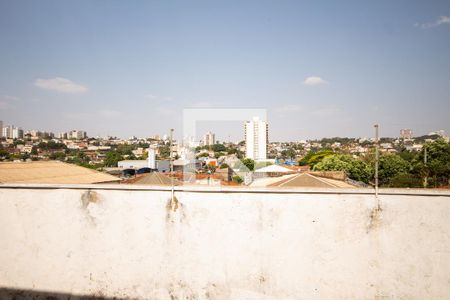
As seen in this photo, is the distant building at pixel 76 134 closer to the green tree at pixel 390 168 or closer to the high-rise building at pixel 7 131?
the high-rise building at pixel 7 131

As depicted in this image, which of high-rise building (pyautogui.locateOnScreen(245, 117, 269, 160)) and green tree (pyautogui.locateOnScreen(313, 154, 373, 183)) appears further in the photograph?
high-rise building (pyautogui.locateOnScreen(245, 117, 269, 160))

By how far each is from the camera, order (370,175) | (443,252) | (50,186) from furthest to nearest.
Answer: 1. (370,175)
2. (50,186)
3. (443,252)

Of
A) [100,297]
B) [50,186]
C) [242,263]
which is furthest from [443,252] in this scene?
[50,186]

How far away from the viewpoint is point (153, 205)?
148 inches

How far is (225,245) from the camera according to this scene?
360 cm

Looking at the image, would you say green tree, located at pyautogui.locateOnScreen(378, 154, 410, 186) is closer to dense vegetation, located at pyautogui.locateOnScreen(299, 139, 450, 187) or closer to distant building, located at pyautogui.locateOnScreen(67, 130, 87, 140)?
dense vegetation, located at pyautogui.locateOnScreen(299, 139, 450, 187)

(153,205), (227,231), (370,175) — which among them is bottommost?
(370,175)

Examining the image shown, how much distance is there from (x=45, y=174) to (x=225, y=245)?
12.8m

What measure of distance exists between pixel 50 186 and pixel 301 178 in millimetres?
12993

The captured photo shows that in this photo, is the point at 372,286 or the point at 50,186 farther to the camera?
the point at 50,186

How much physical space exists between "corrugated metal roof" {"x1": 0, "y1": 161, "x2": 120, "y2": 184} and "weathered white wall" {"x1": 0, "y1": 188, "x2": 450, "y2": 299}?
7427 mm

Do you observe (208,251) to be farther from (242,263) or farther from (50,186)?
(50,186)

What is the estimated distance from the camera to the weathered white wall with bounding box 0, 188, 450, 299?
3.29m

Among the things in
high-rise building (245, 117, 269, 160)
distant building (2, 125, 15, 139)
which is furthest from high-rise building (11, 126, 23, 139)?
high-rise building (245, 117, 269, 160)
